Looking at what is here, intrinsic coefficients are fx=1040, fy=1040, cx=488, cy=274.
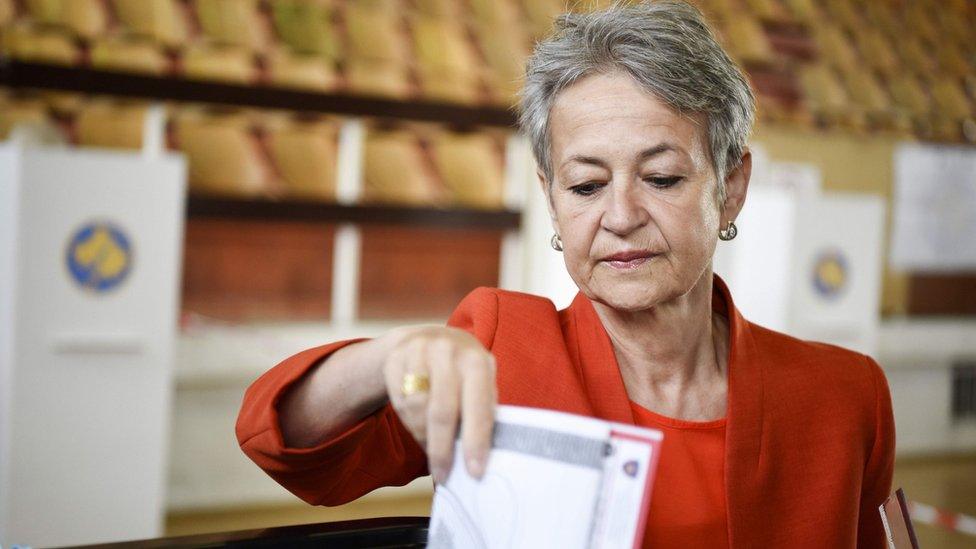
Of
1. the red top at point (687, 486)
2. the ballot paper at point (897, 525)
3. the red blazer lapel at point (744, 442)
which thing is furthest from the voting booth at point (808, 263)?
the ballot paper at point (897, 525)

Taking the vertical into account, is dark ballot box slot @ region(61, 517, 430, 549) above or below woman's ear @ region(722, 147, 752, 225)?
below

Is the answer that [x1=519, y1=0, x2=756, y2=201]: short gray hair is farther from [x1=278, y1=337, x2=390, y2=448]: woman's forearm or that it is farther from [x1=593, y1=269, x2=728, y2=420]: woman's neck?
[x1=278, y1=337, x2=390, y2=448]: woman's forearm

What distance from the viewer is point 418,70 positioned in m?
5.11

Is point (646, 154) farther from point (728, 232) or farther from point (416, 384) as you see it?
point (416, 384)

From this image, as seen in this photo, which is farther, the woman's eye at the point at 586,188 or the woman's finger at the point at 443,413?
the woman's eye at the point at 586,188

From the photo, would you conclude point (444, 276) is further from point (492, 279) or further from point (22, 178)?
point (22, 178)

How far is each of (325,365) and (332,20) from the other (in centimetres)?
396

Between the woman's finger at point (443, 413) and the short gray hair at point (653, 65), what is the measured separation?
1.75 ft

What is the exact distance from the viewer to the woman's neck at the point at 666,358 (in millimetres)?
1453

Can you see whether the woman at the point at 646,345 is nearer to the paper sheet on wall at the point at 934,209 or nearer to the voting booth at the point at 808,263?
the voting booth at the point at 808,263

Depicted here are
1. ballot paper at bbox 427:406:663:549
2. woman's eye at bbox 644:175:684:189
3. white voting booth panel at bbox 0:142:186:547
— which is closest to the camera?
ballot paper at bbox 427:406:663:549

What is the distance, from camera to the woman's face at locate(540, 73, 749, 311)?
1.32m

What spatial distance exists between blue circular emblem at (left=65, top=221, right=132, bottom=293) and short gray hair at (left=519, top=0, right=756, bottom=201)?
2518mm

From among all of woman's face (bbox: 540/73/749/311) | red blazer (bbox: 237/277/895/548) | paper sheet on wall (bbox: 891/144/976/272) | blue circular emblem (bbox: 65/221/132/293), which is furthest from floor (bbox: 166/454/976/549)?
woman's face (bbox: 540/73/749/311)
